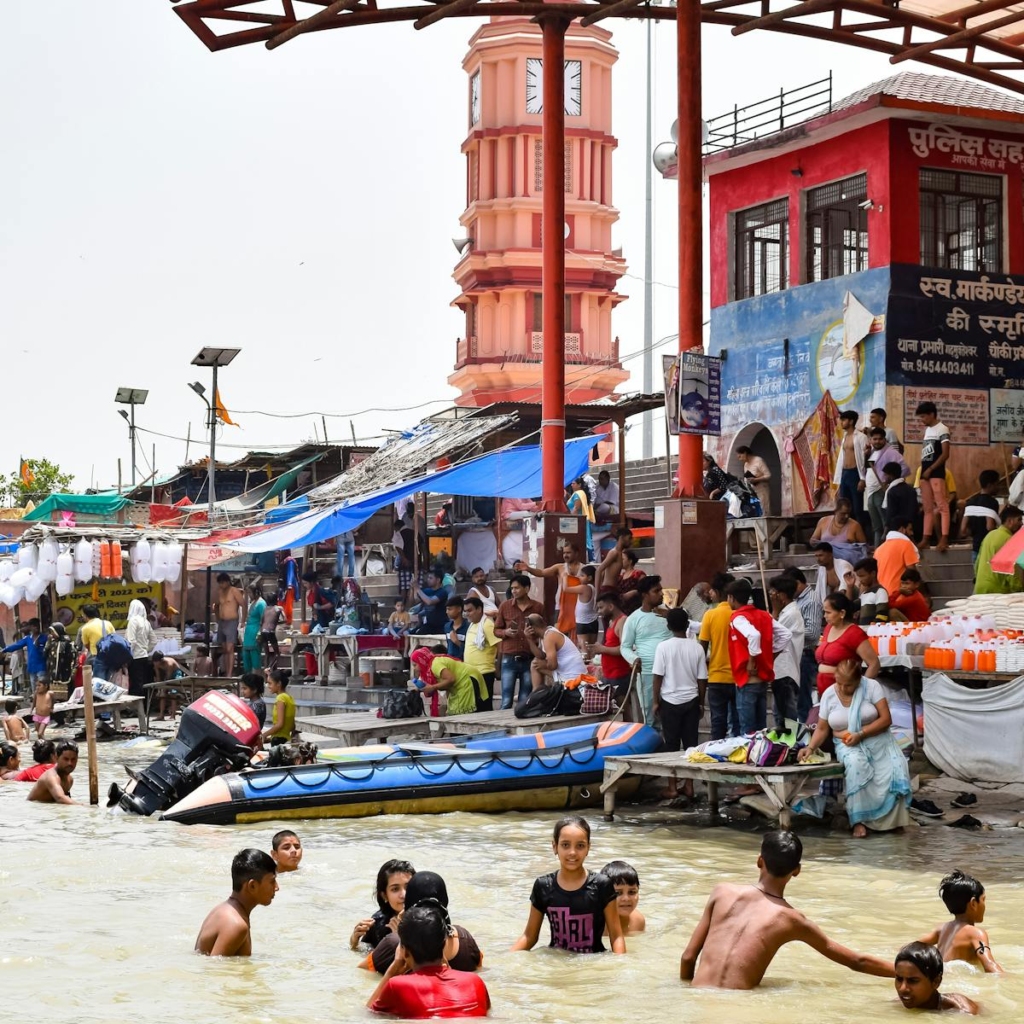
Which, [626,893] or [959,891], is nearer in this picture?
[959,891]

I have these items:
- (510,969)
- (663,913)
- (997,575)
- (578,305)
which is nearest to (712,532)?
(997,575)

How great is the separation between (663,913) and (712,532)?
28.6 feet

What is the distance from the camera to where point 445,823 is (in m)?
14.4

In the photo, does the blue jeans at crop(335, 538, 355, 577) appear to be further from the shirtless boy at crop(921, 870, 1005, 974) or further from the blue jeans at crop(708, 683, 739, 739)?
the shirtless boy at crop(921, 870, 1005, 974)

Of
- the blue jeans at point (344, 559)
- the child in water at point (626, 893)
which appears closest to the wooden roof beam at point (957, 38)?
the blue jeans at point (344, 559)

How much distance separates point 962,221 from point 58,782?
47.0ft

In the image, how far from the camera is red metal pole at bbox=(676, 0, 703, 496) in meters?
19.1

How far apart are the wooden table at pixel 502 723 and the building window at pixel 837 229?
9.08 meters

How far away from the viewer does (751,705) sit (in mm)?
14297

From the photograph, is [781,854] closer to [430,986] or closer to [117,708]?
[430,986]

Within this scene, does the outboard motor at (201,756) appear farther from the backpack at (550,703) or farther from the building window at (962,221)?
the building window at (962,221)

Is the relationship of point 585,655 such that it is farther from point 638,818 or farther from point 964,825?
point 964,825

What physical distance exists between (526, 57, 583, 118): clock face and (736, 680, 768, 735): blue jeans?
39.8 m

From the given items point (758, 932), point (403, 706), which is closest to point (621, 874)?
point (758, 932)
